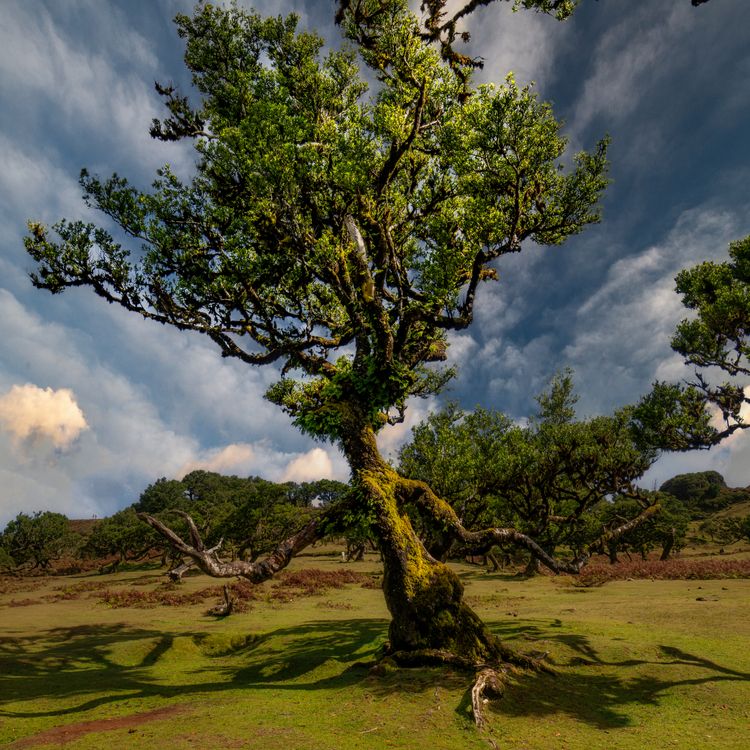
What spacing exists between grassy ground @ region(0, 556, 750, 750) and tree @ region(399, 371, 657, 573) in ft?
13.3

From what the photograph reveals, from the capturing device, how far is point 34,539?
79125 mm

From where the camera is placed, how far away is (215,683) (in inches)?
549

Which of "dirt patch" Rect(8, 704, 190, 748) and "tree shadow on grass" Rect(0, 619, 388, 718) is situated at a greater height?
"dirt patch" Rect(8, 704, 190, 748)

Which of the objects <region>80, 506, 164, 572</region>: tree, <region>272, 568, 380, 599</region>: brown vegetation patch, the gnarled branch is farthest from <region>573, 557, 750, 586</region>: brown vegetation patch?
<region>80, 506, 164, 572</region>: tree

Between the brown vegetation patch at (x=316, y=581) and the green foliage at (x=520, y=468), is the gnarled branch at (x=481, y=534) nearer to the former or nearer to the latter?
the green foliage at (x=520, y=468)

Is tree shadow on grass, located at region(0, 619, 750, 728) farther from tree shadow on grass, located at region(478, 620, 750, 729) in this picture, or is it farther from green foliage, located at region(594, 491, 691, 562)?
green foliage, located at region(594, 491, 691, 562)

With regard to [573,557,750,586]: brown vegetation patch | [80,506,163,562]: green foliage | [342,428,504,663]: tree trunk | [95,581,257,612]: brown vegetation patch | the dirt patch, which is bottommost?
[573,557,750,586]: brown vegetation patch

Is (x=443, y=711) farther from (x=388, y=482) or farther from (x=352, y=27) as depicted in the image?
(x=352, y=27)

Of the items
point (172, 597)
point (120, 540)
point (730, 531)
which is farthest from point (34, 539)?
point (730, 531)

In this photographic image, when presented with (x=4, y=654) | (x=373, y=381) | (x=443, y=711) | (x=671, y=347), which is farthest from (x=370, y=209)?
(x=4, y=654)

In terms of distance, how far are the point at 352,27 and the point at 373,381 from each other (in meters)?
11.5

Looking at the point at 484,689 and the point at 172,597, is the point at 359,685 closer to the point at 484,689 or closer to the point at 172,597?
the point at 484,689

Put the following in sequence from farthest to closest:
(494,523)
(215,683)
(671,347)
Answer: (494,523) < (671,347) < (215,683)

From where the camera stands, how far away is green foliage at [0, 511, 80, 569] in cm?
7875
